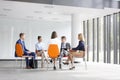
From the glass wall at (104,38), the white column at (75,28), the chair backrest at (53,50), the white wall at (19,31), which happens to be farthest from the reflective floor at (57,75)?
the white wall at (19,31)

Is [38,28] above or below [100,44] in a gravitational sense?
above

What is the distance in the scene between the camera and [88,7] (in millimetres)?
12039

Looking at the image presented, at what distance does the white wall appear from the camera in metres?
16.5

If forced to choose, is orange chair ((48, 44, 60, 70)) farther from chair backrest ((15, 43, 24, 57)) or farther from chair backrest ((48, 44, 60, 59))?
chair backrest ((15, 43, 24, 57))

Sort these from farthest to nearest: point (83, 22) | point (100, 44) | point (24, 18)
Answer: point (83, 22), point (24, 18), point (100, 44)

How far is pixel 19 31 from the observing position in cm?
1681

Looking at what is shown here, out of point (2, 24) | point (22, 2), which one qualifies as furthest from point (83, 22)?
point (22, 2)

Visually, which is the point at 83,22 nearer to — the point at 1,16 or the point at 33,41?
the point at 33,41

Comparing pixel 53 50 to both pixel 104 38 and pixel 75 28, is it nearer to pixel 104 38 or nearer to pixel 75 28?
pixel 75 28

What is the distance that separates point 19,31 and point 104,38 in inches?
222

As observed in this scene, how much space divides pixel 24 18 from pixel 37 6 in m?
4.83

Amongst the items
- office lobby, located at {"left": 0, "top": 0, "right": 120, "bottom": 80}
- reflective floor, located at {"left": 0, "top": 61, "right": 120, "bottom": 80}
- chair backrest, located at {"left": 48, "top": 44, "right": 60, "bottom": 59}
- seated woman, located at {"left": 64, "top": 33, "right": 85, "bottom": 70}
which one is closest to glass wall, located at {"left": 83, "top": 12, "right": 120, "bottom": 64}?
office lobby, located at {"left": 0, "top": 0, "right": 120, "bottom": 80}

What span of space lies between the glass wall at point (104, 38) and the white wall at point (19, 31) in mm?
2257

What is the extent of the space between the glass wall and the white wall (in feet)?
7.40
